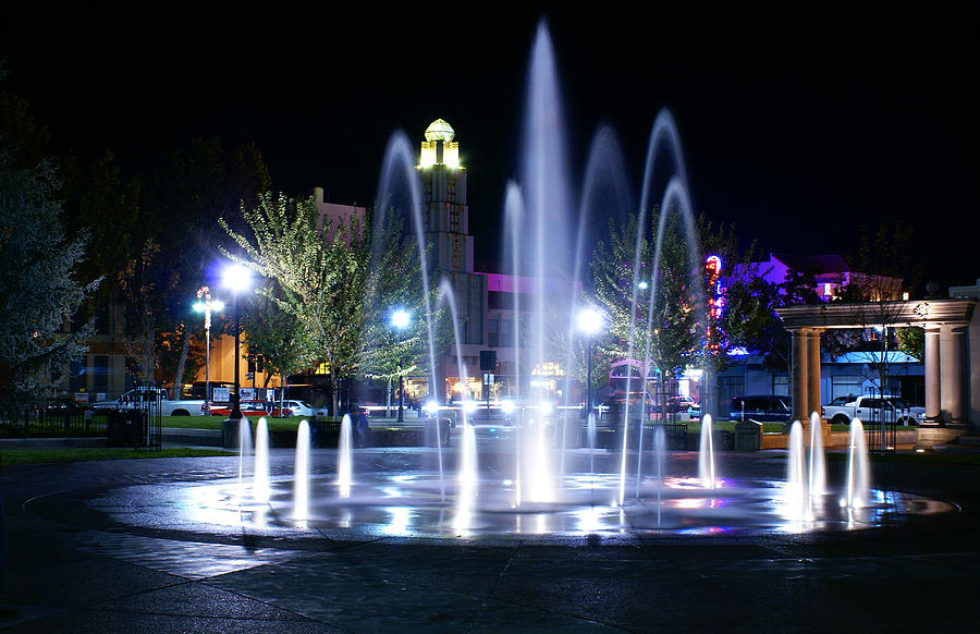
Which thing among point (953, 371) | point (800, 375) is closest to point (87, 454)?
point (800, 375)

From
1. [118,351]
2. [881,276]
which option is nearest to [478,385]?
[118,351]

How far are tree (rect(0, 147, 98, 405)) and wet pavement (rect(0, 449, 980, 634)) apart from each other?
54.2 feet

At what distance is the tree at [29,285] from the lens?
96.0ft

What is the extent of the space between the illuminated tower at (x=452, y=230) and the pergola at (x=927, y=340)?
2718 inches

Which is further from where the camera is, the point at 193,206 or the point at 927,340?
the point at 193,206

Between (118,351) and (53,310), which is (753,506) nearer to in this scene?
(53,310)

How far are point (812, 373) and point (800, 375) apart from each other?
0.39m

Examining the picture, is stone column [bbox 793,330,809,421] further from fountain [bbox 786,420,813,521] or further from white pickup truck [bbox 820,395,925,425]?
white pickup truck [bbox 820,395,925,425]

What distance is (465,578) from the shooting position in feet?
31.7

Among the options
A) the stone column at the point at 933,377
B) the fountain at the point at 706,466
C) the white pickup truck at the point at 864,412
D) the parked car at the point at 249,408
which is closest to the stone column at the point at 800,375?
the stone column at the point at 933,377

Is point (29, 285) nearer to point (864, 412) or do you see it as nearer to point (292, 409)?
point (292, 409)

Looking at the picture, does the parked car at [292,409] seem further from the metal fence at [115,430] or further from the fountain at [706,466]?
the fountain at [706,466]

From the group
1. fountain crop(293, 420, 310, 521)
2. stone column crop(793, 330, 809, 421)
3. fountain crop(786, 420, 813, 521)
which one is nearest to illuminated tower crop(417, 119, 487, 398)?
stone column crop(793, 330, 809, 421)

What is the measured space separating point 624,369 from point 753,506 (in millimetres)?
68954
